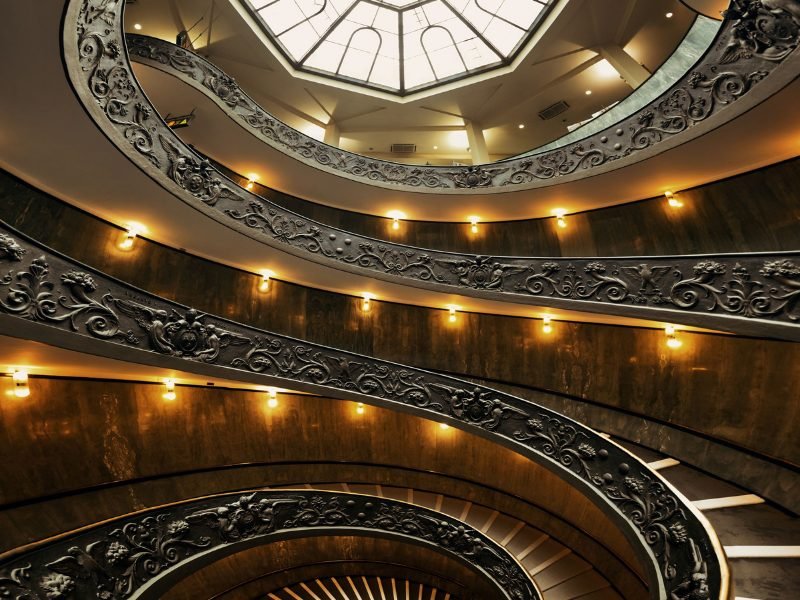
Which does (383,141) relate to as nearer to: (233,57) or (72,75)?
(233,57)

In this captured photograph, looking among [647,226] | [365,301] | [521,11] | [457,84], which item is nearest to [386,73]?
[457,84]

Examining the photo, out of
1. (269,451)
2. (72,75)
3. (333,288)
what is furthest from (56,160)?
(269,451)

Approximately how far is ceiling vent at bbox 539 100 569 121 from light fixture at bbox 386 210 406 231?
24.5 ft

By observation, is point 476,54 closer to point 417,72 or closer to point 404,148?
point 417,72

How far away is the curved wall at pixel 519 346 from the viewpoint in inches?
292

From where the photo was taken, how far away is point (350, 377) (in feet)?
27.2

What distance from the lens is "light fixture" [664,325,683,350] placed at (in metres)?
8.88

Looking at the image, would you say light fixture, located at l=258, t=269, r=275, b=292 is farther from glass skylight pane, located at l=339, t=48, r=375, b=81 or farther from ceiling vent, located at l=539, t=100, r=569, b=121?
ceiling vent, located at l=539, t=100, r=569, b=121

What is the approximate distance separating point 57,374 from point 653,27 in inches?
710

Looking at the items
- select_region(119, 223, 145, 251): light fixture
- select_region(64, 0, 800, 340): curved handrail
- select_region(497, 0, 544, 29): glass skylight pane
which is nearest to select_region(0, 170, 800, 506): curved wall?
select_region(119, 223, 145, 251): light fixture

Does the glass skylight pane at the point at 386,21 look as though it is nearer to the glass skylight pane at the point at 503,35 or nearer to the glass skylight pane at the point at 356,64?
the glass skylight pane at the point at 356,64

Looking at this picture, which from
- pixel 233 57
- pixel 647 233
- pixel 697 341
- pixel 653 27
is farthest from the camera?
pixel 233 57

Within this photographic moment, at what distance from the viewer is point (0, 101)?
5789mm

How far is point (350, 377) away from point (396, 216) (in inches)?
266
